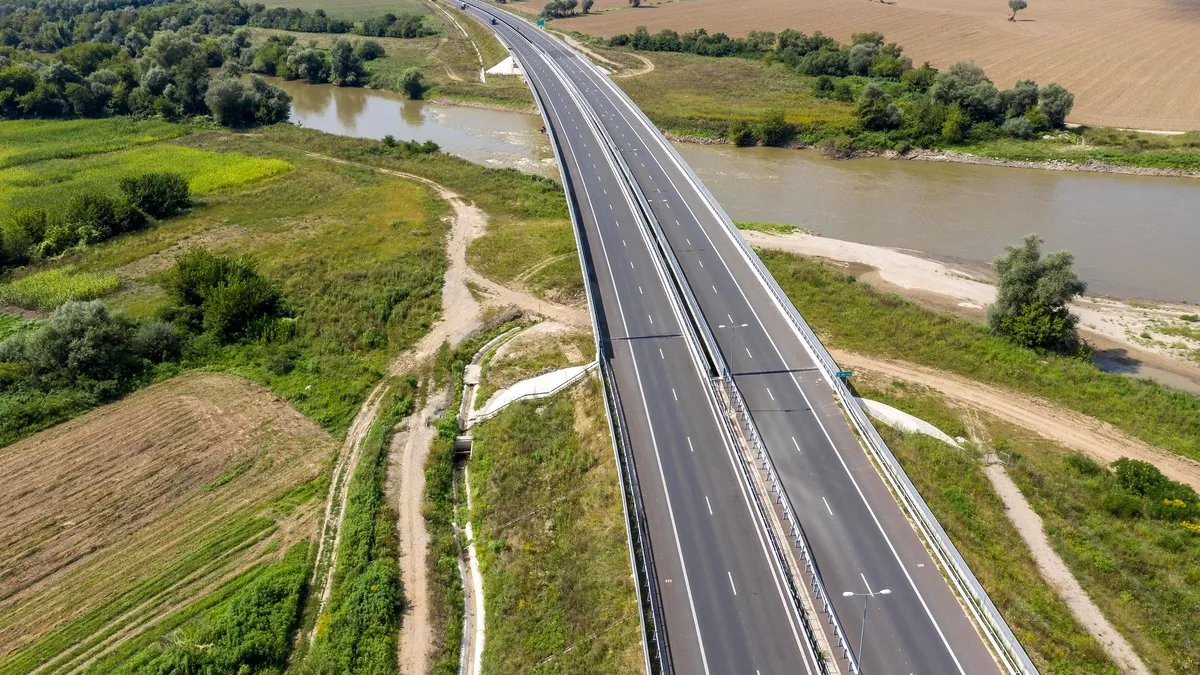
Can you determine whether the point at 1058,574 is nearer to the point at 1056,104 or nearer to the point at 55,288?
the point at 55,288

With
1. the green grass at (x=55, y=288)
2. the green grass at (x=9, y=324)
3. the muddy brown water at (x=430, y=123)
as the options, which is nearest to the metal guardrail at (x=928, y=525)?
the muddy brown water at (x=430, y=123)

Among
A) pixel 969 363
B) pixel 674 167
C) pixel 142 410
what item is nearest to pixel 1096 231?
pixel 969 363

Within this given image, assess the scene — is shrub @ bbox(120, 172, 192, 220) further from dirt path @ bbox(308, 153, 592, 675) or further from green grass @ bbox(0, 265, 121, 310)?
dirt path @ bbox(308, 153, 592, 675)

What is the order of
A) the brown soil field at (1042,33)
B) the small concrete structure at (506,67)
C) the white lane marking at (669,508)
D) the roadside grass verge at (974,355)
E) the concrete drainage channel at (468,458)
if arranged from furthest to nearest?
the small concrete structure at (506,67) → the brown soil field at (1042,33) → the roadside grass verge at (974,355) → the concrete drainage channel at (468,458) → the white lane marking at (669,508)

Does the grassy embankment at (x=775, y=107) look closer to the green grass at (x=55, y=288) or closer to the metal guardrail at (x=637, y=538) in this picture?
the metal guardrail at (x=637, y=538)

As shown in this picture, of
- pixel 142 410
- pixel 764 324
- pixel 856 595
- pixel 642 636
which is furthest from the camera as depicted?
pixel 764 324

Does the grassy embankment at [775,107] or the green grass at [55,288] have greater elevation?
the grassy embankment at [775,107]

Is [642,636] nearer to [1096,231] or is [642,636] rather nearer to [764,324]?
[764,324]
